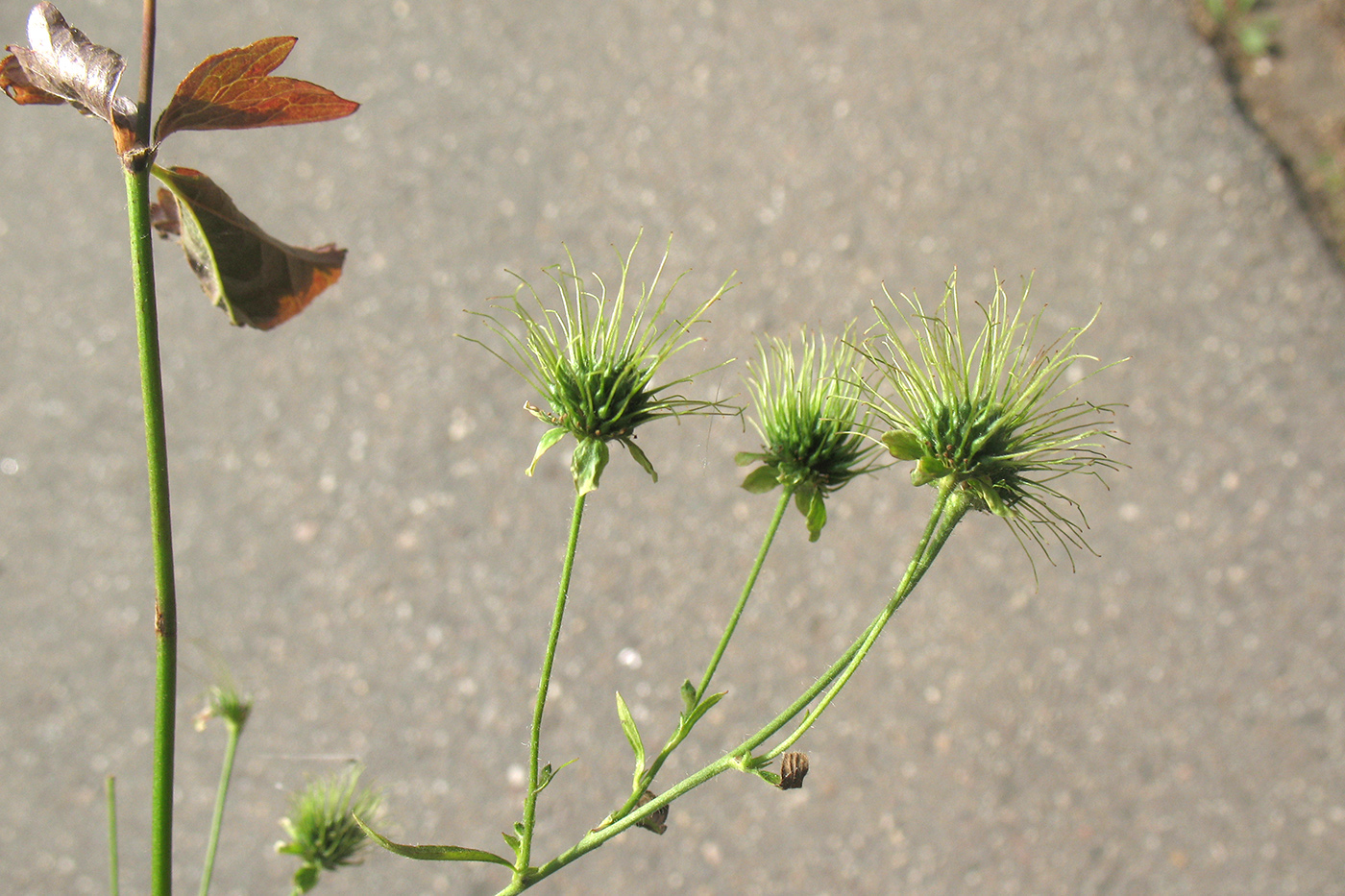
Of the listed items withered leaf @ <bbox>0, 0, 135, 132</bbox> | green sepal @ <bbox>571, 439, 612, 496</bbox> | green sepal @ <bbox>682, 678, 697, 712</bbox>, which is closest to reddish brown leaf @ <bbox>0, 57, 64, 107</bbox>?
withered leaf @ <bbox>0, 0, 135, 132</bbox>

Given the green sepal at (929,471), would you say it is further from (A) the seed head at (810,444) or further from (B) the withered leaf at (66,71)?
(B) the withered leaf at (66,71)

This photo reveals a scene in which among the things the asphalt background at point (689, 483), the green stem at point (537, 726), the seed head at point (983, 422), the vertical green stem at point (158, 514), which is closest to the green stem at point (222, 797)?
the vertical green stem at point (158, 514)

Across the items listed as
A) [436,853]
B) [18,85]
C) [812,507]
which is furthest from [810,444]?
[18,85]

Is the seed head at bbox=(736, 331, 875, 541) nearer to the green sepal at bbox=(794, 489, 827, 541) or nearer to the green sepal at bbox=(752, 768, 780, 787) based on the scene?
the green sepal at bbox=(794, 489, 827, 541)

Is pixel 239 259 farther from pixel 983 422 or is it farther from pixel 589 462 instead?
pixel 983 422

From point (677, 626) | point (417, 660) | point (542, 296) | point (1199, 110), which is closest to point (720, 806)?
point (677, 626)

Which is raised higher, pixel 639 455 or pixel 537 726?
pixel 639 455
